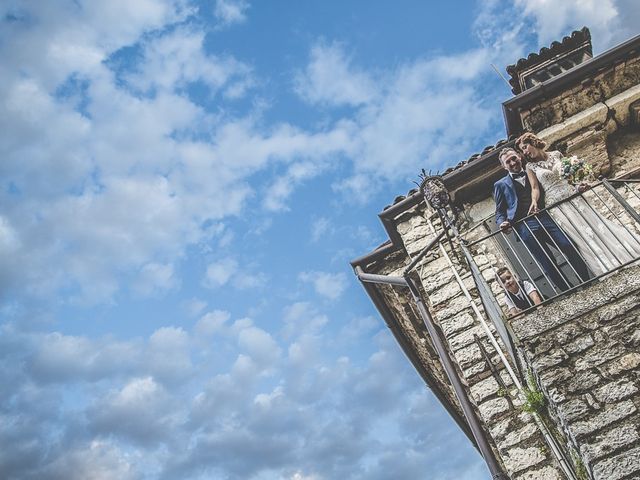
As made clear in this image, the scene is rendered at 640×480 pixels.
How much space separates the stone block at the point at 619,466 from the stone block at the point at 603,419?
173 millimetres

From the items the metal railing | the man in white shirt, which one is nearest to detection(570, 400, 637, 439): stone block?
the metal railing

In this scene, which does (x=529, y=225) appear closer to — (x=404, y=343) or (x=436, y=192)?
(x=436, y=192)

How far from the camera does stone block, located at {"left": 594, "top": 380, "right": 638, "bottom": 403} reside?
2676 mm

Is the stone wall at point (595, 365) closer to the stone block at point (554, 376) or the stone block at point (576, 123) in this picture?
the stone block at point (554, 376)

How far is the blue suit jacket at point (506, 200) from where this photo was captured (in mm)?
4348

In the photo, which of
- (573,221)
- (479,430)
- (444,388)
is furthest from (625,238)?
(444,388)

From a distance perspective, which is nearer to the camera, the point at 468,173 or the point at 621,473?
the point at 621,473

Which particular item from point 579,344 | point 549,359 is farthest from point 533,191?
point 549,359

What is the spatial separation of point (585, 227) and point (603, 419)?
5.66 feet

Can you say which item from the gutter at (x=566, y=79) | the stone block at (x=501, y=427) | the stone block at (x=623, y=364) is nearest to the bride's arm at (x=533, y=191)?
the stone block at (x=623, y=364)

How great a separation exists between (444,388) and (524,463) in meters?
4.39

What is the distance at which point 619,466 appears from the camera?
8.07 feet

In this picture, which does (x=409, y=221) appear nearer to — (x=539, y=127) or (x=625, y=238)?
(x=539, y=127)

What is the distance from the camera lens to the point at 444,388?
8375mm
